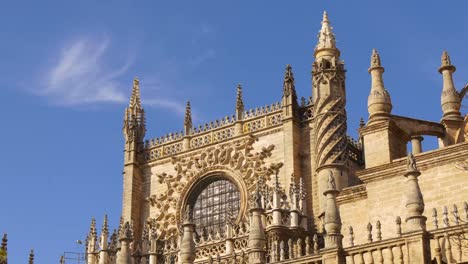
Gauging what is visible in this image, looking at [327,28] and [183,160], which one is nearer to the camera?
[327,28]

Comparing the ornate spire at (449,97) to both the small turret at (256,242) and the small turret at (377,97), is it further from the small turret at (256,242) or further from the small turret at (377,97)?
the small turret at (256,242)

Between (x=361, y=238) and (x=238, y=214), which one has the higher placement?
(x=238, y=214)

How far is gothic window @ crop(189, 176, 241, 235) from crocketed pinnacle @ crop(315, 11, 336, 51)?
278 inches

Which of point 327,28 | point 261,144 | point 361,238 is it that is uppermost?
point 327,28

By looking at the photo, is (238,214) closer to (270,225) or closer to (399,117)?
(270,225)

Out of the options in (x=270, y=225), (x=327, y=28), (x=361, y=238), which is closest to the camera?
(x=361, y=238)

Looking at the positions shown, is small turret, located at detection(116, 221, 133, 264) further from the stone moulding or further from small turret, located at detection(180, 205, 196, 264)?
the stone moulding

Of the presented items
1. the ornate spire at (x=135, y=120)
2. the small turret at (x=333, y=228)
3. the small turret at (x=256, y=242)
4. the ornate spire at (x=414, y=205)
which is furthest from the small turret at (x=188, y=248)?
the ornate spire at (x=135, y=120)

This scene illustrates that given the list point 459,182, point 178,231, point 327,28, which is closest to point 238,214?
point 178,231

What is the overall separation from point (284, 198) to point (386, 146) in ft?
34.6

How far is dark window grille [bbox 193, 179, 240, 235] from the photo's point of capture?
36.9 m

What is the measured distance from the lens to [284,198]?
32.3m

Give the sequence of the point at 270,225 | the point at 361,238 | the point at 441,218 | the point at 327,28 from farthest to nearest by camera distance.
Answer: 1. the point at 327,28
2. the point at 270,225
3. the point at 361,238
4. the point at 441,218

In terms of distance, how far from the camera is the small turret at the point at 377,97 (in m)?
23.0
